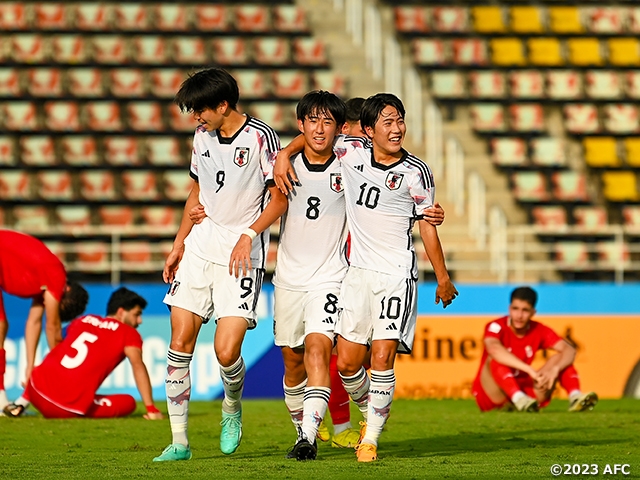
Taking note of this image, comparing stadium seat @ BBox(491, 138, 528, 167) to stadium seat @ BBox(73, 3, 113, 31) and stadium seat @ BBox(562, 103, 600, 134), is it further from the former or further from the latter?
stadium seat @ BBox(73, 3, 113, 31)

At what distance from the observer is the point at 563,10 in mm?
21609

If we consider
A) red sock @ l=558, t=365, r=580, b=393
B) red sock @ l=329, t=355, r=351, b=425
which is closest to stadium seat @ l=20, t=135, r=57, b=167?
red sock @ l=558, t=365, r=580, b=393

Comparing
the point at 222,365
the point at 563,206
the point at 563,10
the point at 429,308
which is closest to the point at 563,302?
the point at 429,308

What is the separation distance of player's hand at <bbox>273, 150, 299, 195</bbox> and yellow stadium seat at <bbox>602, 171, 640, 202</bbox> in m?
12.5

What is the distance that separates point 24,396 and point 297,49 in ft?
36.4

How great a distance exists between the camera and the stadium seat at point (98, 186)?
1758cm

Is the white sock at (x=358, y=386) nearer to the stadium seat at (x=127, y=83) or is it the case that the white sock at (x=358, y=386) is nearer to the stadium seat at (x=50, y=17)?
the stadium seat at (x=127, y=83)

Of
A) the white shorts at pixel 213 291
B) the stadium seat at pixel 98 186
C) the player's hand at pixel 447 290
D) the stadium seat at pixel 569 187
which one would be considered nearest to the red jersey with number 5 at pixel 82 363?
the white shorts at pixel 213 291

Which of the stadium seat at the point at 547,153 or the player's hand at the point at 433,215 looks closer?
the player's hand at the point at 433,215

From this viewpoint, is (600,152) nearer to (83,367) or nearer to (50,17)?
(50,17)

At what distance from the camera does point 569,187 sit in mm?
18469

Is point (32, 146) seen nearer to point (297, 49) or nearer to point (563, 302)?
point (297, 49)

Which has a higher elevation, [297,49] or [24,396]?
[297,49]

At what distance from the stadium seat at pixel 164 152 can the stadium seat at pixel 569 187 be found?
18.4 ft
